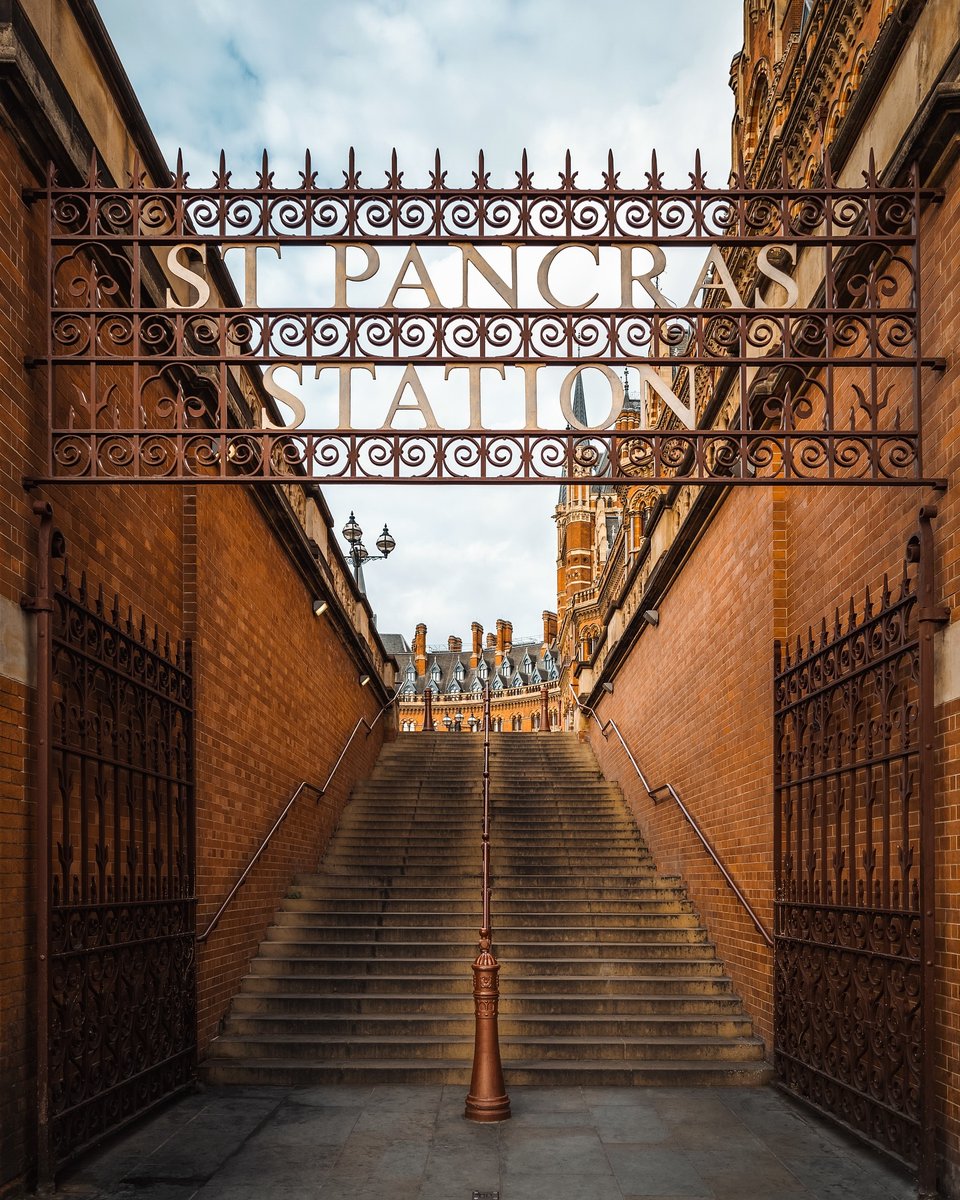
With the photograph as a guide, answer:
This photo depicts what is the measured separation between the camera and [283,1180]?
602 centimetres

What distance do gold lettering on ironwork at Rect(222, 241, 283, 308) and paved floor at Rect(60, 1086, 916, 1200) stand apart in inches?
174

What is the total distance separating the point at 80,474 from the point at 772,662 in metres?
4.85

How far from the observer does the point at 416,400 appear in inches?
246

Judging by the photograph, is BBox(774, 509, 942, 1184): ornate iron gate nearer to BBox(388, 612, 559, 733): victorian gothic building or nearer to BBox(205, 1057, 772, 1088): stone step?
BBox(205, 1057, 772, 1088): stone step

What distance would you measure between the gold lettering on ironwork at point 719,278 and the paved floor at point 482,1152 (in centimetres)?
443

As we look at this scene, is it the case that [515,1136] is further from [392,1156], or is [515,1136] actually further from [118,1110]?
[118,1110]

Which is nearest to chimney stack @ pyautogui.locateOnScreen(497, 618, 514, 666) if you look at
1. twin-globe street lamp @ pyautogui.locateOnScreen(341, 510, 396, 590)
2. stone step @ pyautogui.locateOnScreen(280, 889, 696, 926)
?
twin-globe street lamp @ pyautogui.locateOnScreen(341, 510, 396, 590)

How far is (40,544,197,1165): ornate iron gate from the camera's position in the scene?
584 cm

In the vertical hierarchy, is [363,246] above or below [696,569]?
above

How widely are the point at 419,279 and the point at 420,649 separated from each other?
110196 mm

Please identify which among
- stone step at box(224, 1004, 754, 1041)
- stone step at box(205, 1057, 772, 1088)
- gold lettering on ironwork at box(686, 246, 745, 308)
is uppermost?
gold lettering on ironwork at box(686, 246, 745, 308)

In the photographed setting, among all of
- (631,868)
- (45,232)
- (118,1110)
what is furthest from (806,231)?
(631,868)

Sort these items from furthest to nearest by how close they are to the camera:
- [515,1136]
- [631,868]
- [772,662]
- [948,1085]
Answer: [631,868] < [772,662] < [515,1136] < [948,1085]

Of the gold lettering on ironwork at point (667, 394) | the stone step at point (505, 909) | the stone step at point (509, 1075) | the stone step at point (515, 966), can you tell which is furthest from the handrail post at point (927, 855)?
Result: the stone step at point (505, 909)
